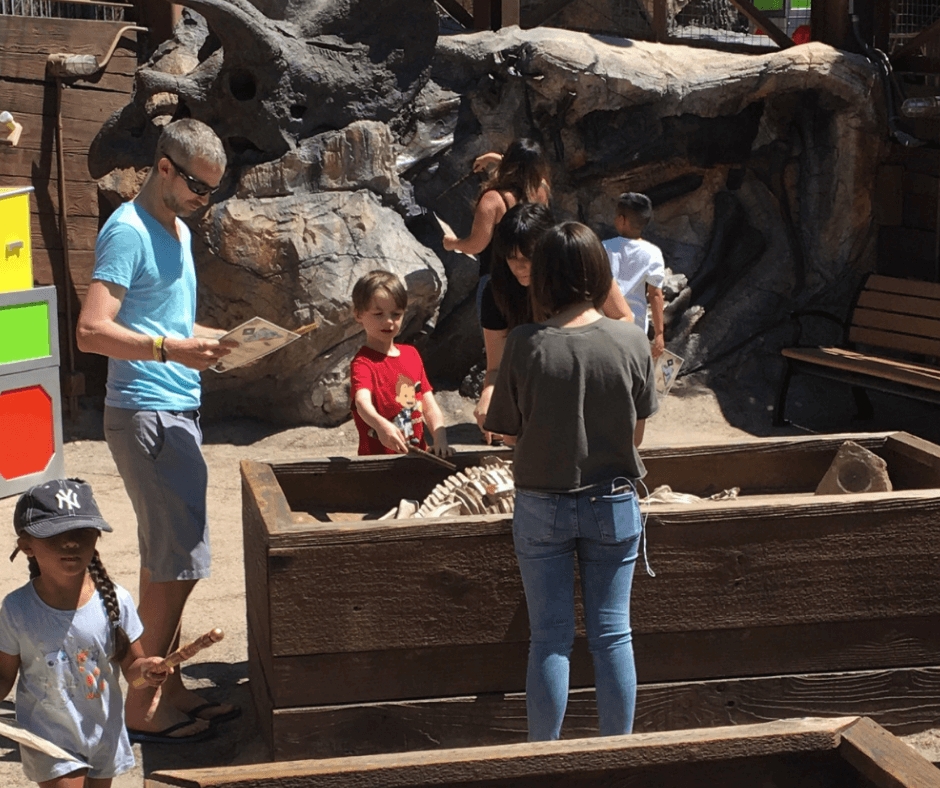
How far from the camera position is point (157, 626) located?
11.3 ft

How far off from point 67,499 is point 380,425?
1455mm

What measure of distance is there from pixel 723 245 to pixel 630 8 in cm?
362

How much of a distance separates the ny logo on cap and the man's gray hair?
1101mm

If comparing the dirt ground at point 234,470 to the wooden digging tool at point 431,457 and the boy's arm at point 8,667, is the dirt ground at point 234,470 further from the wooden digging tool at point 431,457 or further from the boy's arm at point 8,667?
the boy's arm at point 8,667

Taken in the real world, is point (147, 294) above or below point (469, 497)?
above

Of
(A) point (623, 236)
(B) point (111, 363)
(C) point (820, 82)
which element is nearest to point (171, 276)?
(B) point (111, 363)

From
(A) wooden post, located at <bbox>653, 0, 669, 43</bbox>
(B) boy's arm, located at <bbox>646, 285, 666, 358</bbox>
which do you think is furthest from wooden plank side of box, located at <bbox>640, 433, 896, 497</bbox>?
(A) wooden post, located at <bbox>653, 0, 669, 43</bbox>

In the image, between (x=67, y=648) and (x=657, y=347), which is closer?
(x=67, y=648)

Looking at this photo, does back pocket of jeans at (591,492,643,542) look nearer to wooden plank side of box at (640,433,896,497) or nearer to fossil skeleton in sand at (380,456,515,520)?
fossil skeleton in sand at (380,456,515,520)

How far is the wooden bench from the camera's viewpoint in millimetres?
7531

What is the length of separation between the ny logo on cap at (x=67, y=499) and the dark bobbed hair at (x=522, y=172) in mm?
2769

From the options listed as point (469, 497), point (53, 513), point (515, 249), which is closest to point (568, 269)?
point (515, 249)

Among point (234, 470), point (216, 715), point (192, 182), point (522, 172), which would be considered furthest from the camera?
point (234, 470)

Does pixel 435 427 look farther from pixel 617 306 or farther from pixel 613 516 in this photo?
pixel 613 516
